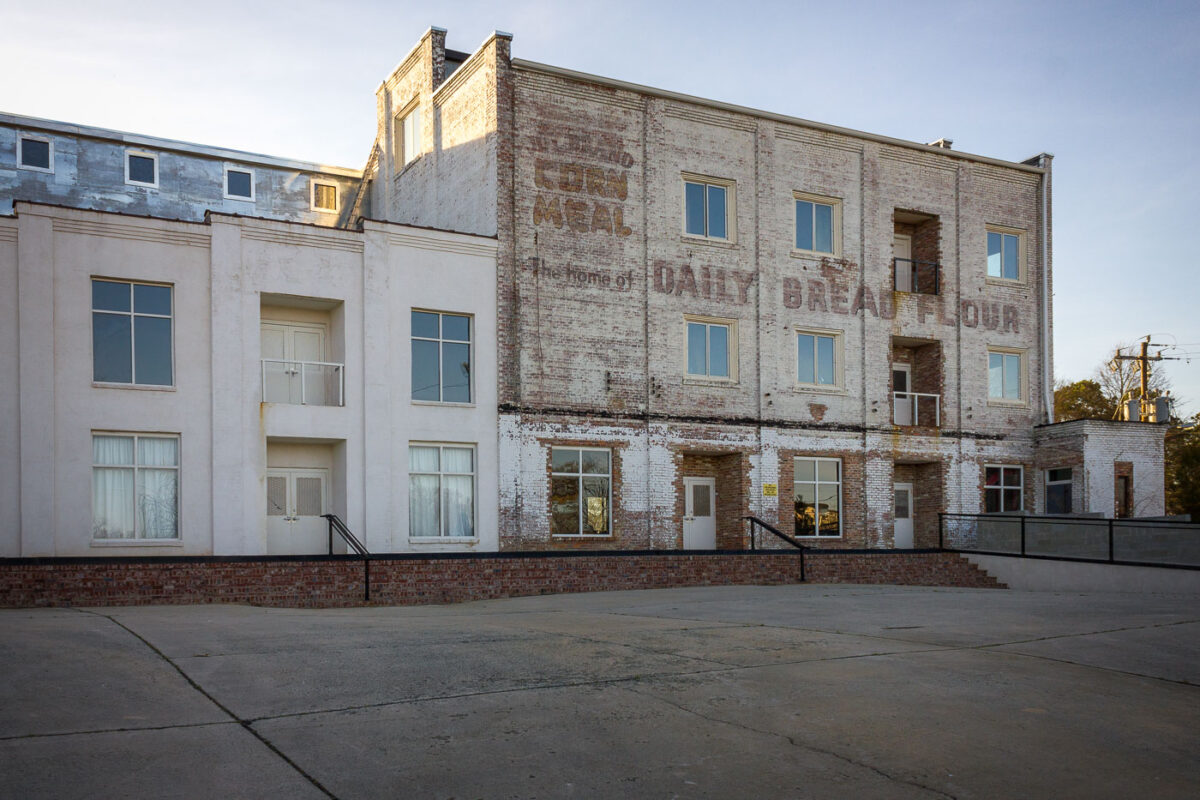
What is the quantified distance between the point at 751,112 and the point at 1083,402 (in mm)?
34670

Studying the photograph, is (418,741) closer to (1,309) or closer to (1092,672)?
(1092,672)

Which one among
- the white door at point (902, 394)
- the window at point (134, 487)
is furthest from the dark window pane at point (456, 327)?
the white door at point (902, 394)

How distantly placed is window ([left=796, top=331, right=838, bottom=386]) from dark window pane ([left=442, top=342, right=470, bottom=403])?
8.88 metres

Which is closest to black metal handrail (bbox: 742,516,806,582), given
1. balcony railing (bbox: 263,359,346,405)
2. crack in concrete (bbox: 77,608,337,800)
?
balcony railing (bbox: 263,359,346,405)

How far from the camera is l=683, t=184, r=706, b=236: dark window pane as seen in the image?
25669mm

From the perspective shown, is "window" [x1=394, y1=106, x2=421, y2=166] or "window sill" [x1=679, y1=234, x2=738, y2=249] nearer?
"window sill" [x1=679, y1=234, x2=738, y2=249]

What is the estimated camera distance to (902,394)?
1131 inches

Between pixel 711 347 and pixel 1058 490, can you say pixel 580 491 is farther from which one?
pixel 1058 490

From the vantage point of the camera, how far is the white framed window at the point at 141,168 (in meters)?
30.1

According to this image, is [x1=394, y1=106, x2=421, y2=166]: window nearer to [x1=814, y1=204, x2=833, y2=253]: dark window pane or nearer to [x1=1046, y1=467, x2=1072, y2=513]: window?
[x1=814, y1=204, x2=833, y2=253]: dark window pane

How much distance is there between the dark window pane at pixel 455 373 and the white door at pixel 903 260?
1295 cm

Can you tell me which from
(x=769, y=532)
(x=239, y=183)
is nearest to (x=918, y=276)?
(x=769, y=532)

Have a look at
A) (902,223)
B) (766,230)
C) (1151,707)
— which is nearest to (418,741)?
(1151,707)

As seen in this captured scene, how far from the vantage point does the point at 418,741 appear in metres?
6.52
